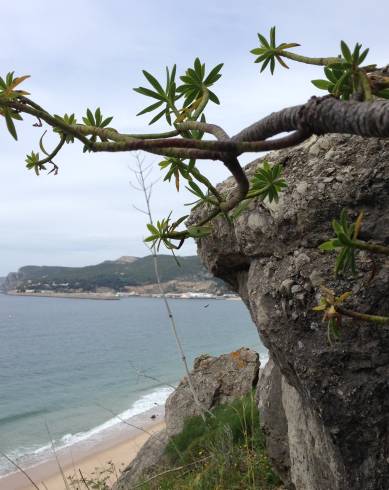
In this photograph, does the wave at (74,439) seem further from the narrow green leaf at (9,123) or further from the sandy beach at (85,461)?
the narrow green leaf at (9,123)

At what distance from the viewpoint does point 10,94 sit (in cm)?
128

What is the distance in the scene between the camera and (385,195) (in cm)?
248

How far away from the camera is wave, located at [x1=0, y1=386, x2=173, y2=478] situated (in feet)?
59.0

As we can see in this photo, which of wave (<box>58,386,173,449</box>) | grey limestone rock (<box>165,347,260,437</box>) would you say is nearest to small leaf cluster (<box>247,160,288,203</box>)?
grey limestone rock (<box>165,347,260,437</box>)

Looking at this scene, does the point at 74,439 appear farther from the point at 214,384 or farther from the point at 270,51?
the point at 270,51

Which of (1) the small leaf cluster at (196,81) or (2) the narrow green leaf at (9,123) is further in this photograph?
(1) the small leaf cluster at (196,81)

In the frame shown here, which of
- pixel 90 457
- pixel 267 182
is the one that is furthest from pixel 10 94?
pixel 90 457

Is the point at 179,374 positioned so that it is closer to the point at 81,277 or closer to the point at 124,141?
the point at 124,141

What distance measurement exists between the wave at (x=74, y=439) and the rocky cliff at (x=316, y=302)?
1448 centimetres

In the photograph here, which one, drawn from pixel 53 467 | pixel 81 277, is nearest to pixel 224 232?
pixel 53 467

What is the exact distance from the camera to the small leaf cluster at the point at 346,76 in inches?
52.9

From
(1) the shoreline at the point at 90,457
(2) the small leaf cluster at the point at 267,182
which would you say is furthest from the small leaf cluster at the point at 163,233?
(1) the shoreline at the point at 90,457

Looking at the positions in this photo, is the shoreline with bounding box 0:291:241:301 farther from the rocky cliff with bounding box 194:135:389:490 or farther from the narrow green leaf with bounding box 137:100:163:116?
the narrow green leaf with bounding box 137:100:163:116

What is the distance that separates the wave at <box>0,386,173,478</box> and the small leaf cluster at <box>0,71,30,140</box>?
16034 mm
